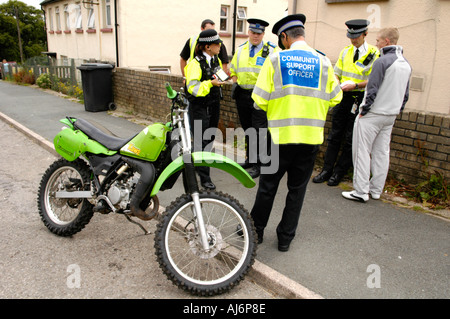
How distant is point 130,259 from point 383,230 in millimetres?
2613

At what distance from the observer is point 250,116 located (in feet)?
18.7

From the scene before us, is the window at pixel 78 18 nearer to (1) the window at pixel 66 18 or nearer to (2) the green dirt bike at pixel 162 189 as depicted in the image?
(1) the window at pixel 66 18

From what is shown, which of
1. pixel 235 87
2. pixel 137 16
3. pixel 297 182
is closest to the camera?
pixel 297 182

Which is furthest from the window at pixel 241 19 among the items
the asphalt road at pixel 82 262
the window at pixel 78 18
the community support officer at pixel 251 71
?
the asphalt road at pixel 82 262

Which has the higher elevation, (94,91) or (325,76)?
(325,76)

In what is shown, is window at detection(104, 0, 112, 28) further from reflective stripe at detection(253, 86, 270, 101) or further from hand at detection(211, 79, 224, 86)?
reflective stripe at detection(253, 86, 270, 101)

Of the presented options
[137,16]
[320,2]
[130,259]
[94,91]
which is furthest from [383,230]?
[137,16]

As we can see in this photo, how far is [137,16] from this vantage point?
15117mm

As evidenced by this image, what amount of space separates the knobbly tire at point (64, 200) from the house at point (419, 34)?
5.26 metres

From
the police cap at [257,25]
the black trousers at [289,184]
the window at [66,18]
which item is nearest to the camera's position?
the black trousers at [289,184]

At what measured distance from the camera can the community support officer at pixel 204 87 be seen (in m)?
4.50
